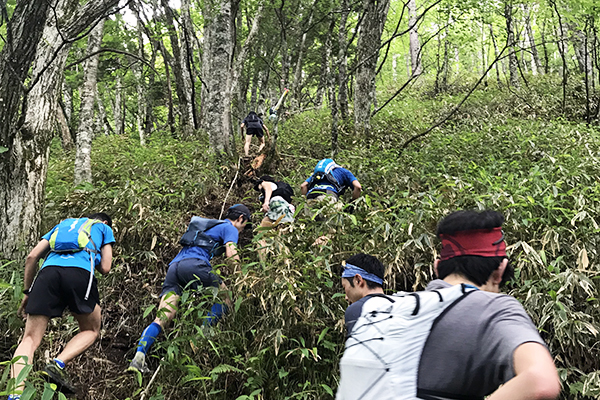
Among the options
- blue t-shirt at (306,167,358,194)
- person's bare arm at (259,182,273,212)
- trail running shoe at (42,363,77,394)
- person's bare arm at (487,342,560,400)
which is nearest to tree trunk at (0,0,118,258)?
trail running shoe at (42,363,77,394)

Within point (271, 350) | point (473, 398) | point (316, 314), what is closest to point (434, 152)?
point (316, 314)

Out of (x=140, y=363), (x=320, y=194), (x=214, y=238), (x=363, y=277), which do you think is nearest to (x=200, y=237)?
(x=214, y=238)

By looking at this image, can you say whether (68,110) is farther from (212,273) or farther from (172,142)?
(212,273)

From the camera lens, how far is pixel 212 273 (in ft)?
14.4

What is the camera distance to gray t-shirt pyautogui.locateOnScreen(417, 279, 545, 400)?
4.18 ft

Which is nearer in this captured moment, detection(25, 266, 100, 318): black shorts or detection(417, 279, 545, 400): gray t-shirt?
detection(417, 279, 545, 400): gray t-shirt

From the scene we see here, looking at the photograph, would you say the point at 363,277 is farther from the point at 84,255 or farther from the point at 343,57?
the point at 343,57

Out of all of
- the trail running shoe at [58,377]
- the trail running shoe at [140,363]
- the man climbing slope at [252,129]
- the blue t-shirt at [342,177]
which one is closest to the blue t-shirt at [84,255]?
the trail running shoe at [58,377]

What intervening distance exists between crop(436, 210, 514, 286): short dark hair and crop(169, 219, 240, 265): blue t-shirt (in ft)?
10.9

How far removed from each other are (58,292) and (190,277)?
4.32 feet

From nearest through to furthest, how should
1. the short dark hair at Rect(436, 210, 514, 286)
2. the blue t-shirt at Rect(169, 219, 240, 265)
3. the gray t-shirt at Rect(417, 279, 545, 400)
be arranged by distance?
1. the gray t-shirt at Rect(417, 279, 545, 400)
2. the short dark hair at Rect(436, 210, 514, 286)
3. the blue t-shirt at Rect(169, 219, 240, 265)

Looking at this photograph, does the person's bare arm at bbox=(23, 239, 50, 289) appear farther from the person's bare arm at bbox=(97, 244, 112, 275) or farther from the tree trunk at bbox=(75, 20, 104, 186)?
the tree trunk at bbox=(75, 20, 104, 186)

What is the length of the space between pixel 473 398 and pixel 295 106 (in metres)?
15.0

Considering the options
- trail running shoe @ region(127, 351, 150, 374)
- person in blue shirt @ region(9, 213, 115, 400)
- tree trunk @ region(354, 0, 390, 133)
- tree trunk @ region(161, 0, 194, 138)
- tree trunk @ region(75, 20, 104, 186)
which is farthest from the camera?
tree trunk @ region(161, 0, 194, 138)
